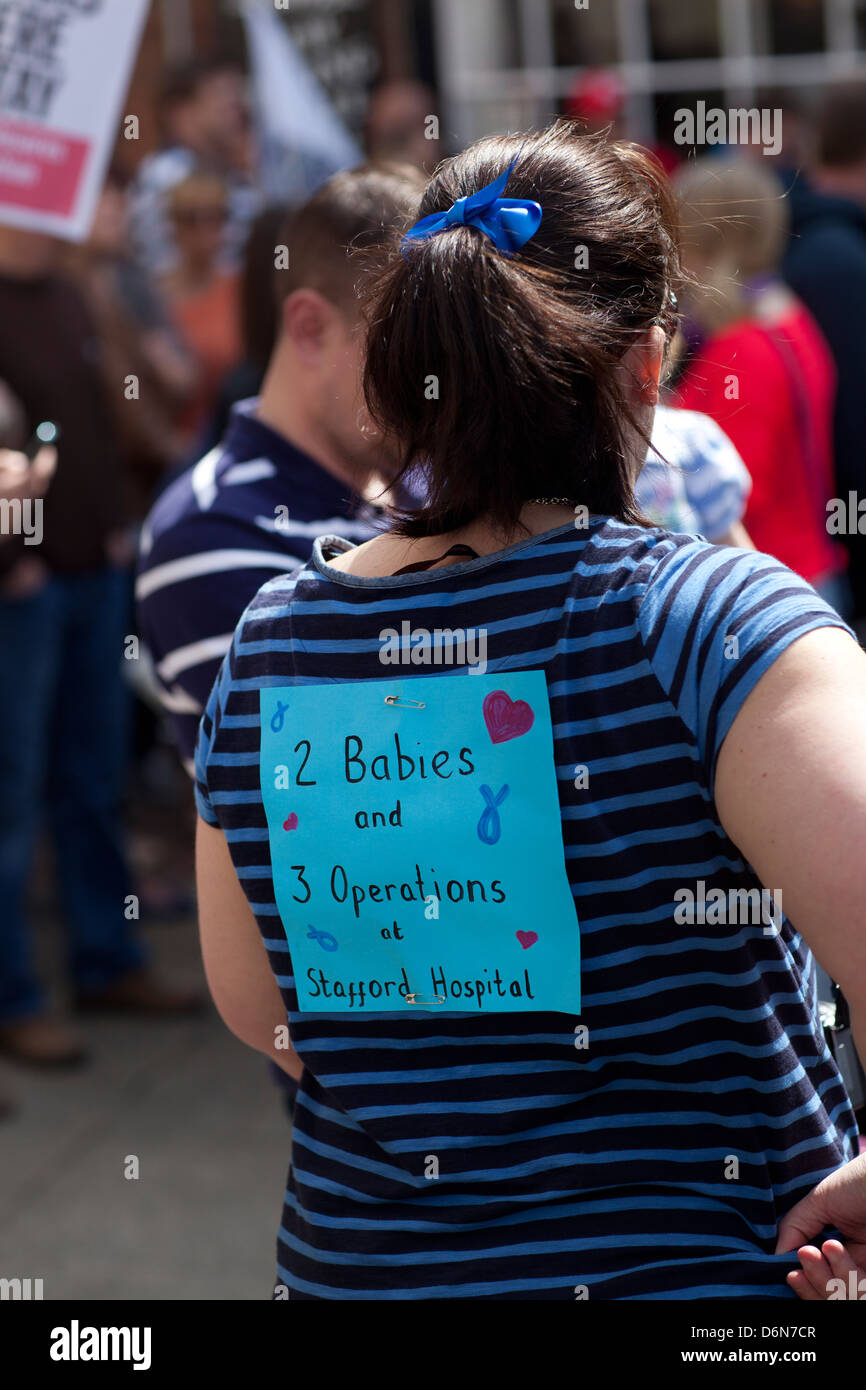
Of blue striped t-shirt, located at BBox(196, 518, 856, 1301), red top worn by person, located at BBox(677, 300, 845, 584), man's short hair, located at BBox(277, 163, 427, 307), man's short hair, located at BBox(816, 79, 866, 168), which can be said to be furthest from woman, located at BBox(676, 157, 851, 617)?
blue striped t-shirt, located at BBox(196, 518, 856, 1301)

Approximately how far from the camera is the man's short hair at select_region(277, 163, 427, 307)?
2045mm

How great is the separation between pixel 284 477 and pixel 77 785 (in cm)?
225

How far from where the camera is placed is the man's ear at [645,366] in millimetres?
1172

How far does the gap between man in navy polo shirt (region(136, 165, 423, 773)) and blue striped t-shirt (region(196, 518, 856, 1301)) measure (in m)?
0.67

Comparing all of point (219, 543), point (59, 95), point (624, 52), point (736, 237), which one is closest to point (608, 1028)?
point (219, 543)

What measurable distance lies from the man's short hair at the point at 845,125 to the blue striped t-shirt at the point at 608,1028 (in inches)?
136

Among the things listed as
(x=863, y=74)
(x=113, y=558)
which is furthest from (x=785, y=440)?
(x=113, y=558)

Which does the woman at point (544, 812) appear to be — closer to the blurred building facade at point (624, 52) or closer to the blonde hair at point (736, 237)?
the blonde hair at point (736, 237)

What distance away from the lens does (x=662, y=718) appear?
1.07 meters

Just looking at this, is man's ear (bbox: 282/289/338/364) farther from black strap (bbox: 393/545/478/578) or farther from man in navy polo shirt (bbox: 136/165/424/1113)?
black strap (bbox: 393/545/478/578)

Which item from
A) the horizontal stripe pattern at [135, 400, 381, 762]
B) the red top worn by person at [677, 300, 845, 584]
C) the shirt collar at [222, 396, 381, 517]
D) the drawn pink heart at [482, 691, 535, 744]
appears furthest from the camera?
the red top worn by person at [677, 300, 845, 584]
